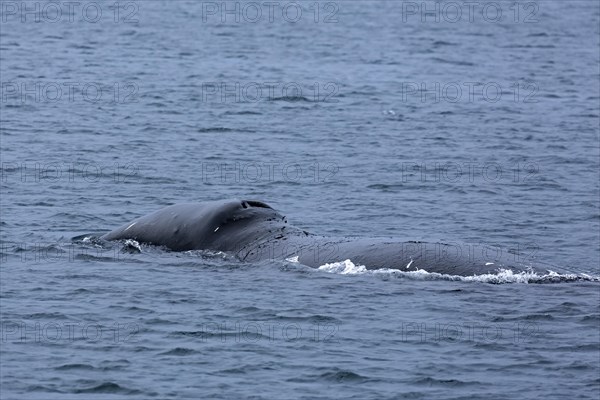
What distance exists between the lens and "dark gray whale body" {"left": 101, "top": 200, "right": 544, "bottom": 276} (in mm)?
21828

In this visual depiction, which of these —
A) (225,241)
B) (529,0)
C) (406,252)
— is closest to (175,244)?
(225,241)

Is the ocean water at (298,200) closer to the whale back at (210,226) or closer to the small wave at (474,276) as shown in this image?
the small wave at (474,276)

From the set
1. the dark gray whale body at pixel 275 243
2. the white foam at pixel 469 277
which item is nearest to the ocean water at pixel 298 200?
A: the white foam at pixel 469 277

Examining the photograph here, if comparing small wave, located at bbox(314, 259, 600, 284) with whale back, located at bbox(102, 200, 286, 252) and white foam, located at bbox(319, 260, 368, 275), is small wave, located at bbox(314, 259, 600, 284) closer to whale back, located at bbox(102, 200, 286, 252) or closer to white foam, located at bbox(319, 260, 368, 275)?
white foam, located at bbox(319, 260, 368, 275)

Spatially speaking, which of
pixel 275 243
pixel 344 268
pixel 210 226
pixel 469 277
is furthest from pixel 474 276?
pixel 210 226

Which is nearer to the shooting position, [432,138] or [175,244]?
Result: [175,244]

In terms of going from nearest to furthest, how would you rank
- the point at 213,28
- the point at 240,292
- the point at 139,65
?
the point at 240,292, the point at 139,65, the point at 213,28

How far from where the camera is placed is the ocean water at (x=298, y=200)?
59.1ft

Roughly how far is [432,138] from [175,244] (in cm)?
1875

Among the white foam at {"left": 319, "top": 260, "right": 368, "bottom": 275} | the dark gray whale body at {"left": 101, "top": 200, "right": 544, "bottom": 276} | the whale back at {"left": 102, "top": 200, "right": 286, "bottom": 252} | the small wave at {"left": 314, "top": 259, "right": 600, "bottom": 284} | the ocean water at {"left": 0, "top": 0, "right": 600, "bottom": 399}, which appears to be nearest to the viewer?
the ocean water at {"left": 0, "top": 0, "right": 600, "bottom": 399}

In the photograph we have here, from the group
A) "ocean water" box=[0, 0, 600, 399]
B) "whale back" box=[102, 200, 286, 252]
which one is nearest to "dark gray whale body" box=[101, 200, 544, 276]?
"whale back" box=[102, 200, 286, 252]

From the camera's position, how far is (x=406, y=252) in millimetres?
22141

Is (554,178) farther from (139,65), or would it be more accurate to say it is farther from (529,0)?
(529,0)

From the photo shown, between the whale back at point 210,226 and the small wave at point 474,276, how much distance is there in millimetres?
1974
